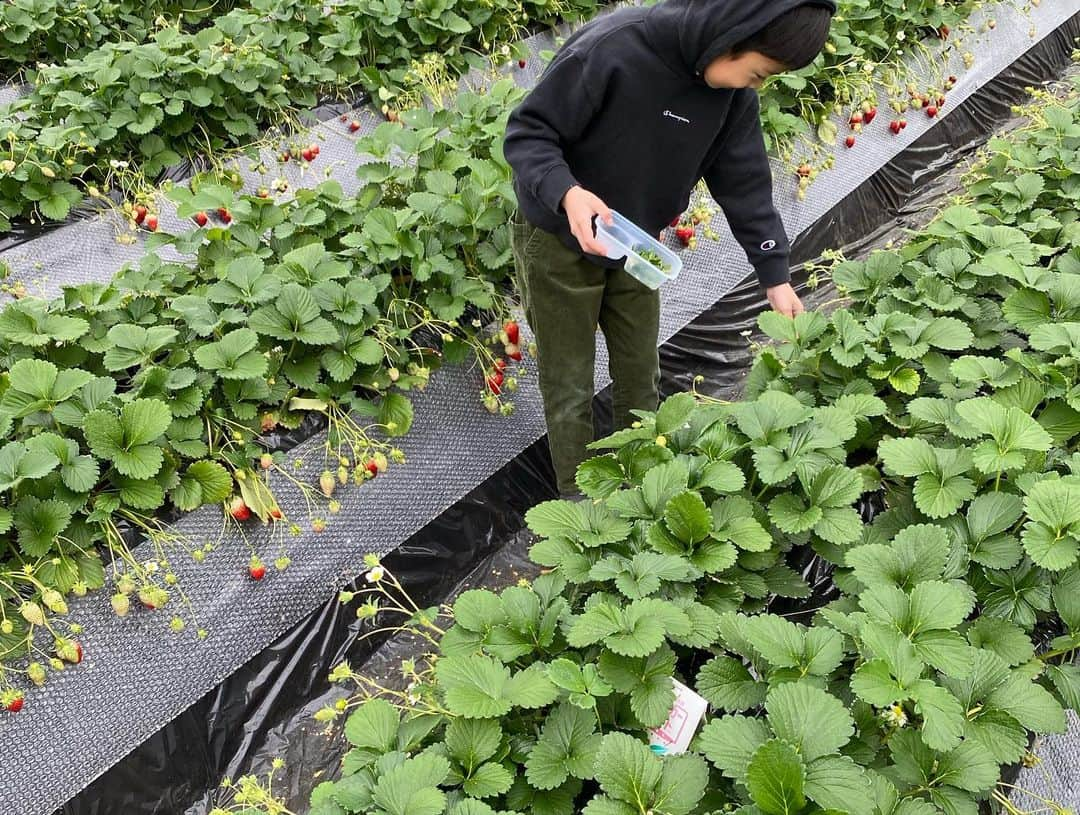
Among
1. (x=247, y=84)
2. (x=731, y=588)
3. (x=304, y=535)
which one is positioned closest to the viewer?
(x=731, y=588)

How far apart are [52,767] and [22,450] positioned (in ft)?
2.18

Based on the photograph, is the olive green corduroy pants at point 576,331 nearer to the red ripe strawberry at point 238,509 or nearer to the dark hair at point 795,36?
the dark hair at point 795,36

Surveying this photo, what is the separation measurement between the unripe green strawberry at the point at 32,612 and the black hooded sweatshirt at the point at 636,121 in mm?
1331

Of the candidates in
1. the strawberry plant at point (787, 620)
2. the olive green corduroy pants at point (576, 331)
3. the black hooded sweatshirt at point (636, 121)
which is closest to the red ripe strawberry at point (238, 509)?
the strawberry plant at point (787, 620)

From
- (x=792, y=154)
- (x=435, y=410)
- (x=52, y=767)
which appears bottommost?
(x=52, y=767)

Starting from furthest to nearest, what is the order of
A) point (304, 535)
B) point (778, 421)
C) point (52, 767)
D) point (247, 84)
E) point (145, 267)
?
point (247, 84)
point (145, 267)
point (304, 535)
point (52, 767)
point (778, 421)

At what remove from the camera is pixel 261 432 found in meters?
2.11

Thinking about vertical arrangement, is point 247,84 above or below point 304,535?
above

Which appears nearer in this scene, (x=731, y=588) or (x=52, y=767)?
(x=731, y=588)

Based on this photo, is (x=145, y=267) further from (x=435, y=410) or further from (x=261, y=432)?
(x=435, y=410)

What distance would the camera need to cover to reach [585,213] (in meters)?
1.47

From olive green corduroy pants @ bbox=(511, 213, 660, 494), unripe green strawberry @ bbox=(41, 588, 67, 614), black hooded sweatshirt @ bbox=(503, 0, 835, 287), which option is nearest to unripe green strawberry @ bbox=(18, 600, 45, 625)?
Result: unripe green strawberry @ bbox=(41, 588, 67, 614)

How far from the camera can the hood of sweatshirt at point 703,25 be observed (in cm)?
124

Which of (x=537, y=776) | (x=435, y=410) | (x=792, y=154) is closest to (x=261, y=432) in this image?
(x=435, y=410)
